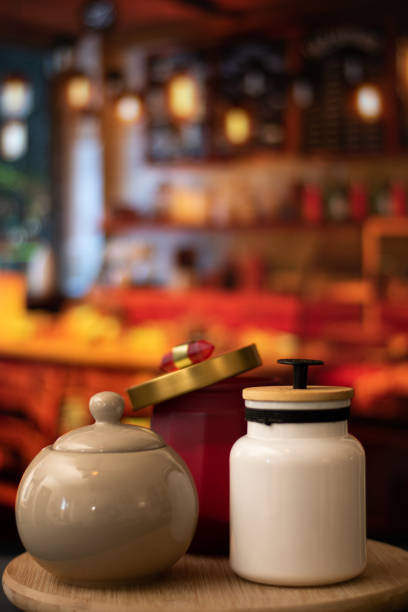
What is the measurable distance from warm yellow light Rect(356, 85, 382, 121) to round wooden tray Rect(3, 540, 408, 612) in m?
3.62

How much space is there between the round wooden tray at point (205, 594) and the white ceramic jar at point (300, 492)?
0.02 m

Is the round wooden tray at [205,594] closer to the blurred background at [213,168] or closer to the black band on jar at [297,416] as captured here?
the black band on jar at [297,416]

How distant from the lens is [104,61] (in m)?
7.25

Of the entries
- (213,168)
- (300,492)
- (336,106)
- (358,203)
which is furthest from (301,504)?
(213,168)

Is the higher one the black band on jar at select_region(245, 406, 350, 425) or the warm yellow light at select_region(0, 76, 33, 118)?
the warm yellow light at select_region(0, 76, 33, 118)

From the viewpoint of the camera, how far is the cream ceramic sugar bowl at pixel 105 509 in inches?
29.0

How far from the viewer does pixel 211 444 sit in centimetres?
90

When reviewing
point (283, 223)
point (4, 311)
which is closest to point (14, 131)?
point (4, 311)

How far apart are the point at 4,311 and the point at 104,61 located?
3677 mm

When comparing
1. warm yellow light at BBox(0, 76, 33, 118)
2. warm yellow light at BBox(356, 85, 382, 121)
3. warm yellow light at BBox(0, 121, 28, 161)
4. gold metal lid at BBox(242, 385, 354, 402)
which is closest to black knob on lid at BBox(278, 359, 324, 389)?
gold metal lid at BBox(242, 385, 354, 402)

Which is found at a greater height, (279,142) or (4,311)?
(279,142)

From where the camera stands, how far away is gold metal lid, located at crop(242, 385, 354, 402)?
29.5 inches

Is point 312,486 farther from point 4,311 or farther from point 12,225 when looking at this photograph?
point 12,225

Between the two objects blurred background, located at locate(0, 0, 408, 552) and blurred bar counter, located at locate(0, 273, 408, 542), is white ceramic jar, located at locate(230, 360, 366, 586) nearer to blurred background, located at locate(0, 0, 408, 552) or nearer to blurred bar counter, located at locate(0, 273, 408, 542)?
blurred bar counter, located at locate(0, 273, 408, 542)
